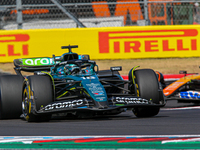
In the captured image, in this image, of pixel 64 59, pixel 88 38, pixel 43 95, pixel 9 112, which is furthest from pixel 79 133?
pixel 88 38

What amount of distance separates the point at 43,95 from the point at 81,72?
1254mm

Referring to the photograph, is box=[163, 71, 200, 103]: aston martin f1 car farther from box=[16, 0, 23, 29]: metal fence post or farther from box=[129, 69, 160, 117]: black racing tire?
box=[16, 0, 23, 29]: metal fence post

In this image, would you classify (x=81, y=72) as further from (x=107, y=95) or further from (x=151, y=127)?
(x=151, y=127)

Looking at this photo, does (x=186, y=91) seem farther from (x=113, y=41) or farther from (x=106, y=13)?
(x=106, y=13)

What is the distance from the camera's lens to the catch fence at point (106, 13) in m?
14.4

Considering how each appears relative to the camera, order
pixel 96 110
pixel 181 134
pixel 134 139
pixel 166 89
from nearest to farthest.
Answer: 1. pixel 134 139
2. pixel 181 134
3. pixel 96 110
4. pixel 166 89

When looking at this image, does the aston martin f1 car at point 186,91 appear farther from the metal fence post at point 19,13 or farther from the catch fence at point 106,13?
the metal fence post at point 19,13

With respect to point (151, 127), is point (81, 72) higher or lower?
higher

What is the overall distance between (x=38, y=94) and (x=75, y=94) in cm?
96

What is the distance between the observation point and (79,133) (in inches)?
204

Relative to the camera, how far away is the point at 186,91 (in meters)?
9.17

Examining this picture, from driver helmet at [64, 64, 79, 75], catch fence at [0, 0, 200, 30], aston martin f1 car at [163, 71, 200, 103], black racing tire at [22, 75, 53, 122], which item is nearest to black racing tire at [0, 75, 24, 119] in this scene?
black racing tire at [22, 75, 53, 122]

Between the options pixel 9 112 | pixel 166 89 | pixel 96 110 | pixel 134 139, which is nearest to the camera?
pixel 134 139

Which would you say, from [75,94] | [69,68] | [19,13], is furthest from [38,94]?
[19,13]
